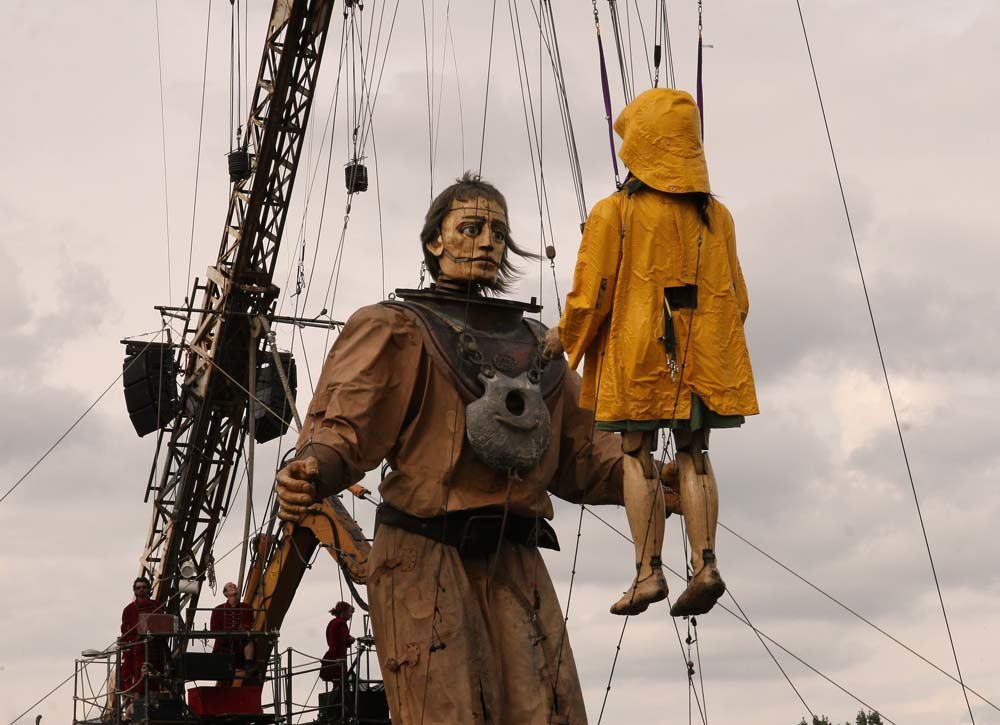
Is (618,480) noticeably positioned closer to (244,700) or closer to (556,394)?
(556,394)

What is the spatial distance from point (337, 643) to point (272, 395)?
14.3ft

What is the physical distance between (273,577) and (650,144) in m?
7.66

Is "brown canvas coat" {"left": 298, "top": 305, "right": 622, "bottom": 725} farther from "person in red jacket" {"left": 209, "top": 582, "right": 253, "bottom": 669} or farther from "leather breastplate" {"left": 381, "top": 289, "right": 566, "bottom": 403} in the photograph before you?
"person in red jacket" {"left": 209, "top": 582, "right": 253, "bottom": 669}

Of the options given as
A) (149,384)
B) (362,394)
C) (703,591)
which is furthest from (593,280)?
(149,384)

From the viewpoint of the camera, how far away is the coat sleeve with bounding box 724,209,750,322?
7.79 metres

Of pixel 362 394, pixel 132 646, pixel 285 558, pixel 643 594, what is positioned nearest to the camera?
pixel 643 594

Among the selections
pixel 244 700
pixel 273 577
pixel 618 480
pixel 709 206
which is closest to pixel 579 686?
pixel 618 480

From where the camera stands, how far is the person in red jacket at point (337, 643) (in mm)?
12539

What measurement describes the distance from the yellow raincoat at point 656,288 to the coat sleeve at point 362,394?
1.36 metres

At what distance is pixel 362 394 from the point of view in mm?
8906

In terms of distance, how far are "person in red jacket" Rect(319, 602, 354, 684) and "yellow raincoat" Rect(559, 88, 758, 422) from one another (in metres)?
5.16

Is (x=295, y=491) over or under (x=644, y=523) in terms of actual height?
over

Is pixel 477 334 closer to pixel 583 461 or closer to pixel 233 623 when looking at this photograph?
pixel 583 461

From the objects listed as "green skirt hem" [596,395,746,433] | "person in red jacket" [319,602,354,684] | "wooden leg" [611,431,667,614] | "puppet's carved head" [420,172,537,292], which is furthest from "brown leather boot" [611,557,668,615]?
"person in red jacket" [319,602,354,684]
